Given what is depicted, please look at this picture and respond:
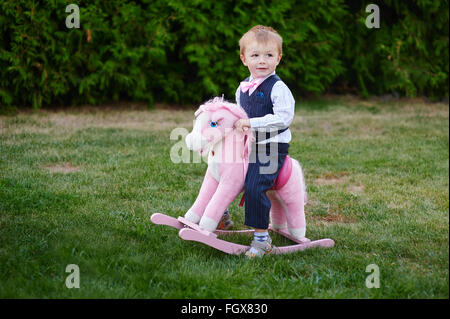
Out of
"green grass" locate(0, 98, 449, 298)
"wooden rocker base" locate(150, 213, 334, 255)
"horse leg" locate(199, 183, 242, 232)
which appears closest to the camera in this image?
"green grass" locate(0, 98, 449, 298)

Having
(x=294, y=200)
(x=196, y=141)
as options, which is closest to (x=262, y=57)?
(x=196, y=141)

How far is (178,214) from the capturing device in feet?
11.8

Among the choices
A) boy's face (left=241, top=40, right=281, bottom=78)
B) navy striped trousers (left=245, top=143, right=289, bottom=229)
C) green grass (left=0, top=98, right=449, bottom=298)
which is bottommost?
green grass (left=0, top=98, right=449, bottom=298)

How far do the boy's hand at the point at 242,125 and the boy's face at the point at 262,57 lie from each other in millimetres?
302

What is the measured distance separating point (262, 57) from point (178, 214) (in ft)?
4.27

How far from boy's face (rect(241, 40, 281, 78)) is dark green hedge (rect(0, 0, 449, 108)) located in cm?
447

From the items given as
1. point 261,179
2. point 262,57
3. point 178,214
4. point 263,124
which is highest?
point 262,57

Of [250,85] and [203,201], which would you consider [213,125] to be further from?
[203,201]

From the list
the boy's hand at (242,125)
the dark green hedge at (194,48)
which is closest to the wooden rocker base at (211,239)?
the boy's hand at (242,125)

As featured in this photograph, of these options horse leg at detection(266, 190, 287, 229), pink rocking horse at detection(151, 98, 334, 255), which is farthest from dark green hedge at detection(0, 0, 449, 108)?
pink rocking horse at detection(151, 98, 334, 255)

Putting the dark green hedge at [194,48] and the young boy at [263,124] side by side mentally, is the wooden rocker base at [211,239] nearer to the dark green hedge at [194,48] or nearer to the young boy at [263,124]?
the young boy at [263,124]

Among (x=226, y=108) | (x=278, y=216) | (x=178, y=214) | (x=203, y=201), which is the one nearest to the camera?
(x=226, y=108)

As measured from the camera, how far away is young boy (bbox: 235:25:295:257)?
9.45 ft

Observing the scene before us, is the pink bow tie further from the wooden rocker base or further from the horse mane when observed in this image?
the wooden rocker base
